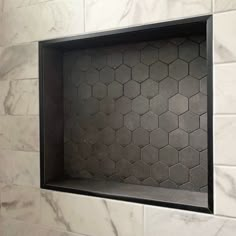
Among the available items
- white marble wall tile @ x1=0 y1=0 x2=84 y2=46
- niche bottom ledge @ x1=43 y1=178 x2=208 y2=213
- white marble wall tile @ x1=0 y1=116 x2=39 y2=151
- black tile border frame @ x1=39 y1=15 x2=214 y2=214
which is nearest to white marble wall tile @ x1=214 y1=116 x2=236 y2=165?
black tile border frame @ x1=39 y1=15 x2=214 y2=214

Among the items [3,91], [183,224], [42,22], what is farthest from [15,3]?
[183,224]

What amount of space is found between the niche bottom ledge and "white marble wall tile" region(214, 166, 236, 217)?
0.05 m

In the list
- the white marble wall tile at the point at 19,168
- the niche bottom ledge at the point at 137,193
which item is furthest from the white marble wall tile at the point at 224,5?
the white marble wall tile at the point at 19,168

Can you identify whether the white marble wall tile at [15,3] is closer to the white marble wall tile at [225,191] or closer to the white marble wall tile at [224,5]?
the white marble wall tile at [224,5]

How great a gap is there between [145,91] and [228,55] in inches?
15.3

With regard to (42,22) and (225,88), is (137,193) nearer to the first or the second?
(225,88)

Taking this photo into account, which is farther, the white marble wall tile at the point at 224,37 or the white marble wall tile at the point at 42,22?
the white marble wall tile at the point at 42,22

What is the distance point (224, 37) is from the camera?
34.4 inches

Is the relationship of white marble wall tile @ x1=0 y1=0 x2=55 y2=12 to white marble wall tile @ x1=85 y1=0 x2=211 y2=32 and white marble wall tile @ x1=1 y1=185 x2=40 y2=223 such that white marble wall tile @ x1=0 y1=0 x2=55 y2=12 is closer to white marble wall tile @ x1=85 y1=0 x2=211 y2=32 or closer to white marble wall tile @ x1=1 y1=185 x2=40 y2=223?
white marble wall tile @ x1=85 y1=0 x2=211 y2=32

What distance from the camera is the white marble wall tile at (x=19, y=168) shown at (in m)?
1.25

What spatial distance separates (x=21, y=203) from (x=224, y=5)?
1.14 metres

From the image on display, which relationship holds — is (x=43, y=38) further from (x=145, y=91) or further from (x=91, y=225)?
(x=91, y=225)

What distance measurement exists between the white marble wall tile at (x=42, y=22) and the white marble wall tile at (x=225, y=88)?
559mm

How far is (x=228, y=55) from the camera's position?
2.85 feet
